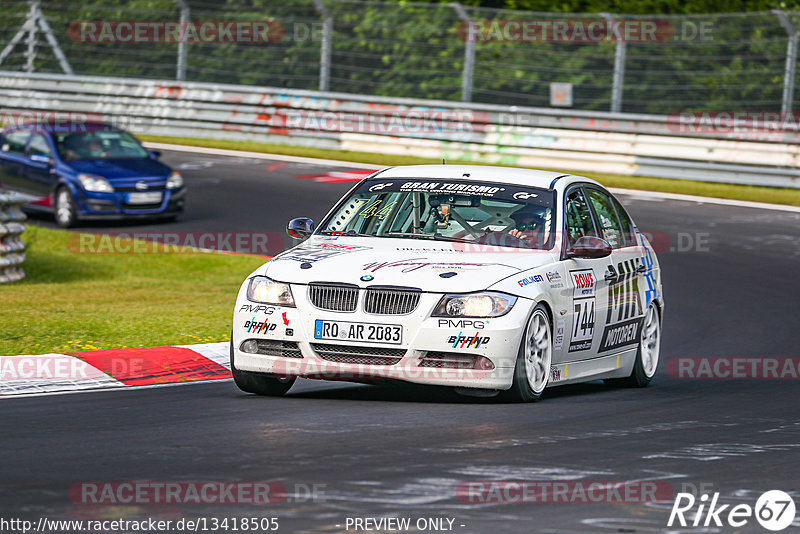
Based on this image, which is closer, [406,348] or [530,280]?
[406,348]

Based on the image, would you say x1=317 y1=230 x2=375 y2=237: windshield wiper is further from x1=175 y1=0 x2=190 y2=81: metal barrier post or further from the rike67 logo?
x1=175 y1=0 x2=190 y2=81: metal barrier post

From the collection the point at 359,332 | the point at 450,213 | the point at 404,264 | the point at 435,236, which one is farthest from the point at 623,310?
the point at 359,332

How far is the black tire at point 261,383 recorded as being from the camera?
354 inches

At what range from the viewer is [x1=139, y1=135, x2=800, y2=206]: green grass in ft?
76.7

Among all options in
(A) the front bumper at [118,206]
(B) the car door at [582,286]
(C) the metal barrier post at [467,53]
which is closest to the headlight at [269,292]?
(B) the car door at [582,286]

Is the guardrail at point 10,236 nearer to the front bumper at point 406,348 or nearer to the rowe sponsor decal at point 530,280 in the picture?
the front bumper at point 406,348

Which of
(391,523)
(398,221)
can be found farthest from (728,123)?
(391,523)

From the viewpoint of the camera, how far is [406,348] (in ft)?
→ 27.8

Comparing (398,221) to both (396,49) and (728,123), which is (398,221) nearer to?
(728,123)

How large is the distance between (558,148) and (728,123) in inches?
125

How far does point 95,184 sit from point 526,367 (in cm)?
1393

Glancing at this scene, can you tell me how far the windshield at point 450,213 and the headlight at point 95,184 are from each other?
11988 mm

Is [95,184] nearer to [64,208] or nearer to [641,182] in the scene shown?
[64,208]

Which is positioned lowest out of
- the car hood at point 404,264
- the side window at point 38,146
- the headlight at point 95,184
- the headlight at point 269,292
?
the headlight at point 95,184
